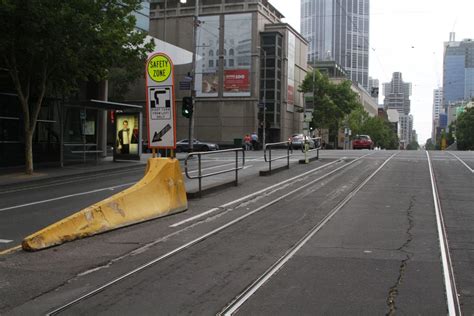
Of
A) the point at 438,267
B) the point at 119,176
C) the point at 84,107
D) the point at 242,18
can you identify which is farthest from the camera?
the point at 242,18

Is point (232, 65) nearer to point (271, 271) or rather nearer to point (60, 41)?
point (60, 41)

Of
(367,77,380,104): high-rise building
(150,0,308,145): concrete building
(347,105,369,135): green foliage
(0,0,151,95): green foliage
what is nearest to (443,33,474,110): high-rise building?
(367,77,380,104): high-rise building

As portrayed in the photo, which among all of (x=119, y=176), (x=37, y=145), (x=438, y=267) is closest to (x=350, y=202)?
(x=438, y=267)

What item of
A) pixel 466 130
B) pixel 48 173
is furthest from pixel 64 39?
pixel 466 130

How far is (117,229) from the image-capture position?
895 cm

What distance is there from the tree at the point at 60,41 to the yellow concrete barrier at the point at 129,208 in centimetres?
971

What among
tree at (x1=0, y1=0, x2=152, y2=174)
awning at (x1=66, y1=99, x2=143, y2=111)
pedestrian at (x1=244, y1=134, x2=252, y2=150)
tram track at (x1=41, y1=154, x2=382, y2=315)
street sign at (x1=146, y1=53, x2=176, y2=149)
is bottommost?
tram track at (x1=41, y1=154, x2=382, y2=315)

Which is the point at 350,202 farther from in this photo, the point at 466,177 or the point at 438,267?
the point at 466,177

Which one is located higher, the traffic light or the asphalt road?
the traffic light

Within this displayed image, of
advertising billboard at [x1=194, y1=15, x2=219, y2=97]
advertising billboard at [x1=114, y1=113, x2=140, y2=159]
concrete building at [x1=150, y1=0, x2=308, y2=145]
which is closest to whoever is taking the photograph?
advertising billboard at [x1=114, y1=113, x2=140, y2=159]

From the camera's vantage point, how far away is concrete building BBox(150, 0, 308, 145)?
57531mm

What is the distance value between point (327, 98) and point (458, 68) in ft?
55.0

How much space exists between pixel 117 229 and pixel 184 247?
1845 millimetres

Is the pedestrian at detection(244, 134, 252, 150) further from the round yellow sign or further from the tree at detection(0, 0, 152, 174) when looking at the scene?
the round yellow sign
